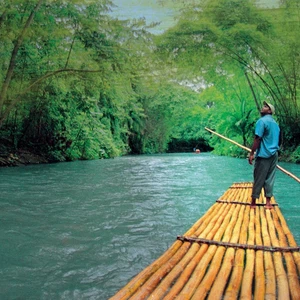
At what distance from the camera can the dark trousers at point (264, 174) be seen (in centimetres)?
417

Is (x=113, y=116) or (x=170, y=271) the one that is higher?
(x=113, y=116)

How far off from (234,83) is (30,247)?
17540 mm

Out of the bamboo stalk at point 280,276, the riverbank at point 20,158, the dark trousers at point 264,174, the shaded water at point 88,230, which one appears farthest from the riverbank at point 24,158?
the bamboo stalk at point 280,276

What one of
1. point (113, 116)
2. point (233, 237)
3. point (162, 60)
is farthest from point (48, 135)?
point (233, 237)

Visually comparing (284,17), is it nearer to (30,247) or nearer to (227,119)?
(227,119)

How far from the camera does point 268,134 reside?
4168 mm

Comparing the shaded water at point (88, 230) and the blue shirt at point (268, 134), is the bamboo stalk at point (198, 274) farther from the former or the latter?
the blue shirt at point (268, 134)

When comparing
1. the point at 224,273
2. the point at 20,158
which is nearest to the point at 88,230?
the point at 224,273

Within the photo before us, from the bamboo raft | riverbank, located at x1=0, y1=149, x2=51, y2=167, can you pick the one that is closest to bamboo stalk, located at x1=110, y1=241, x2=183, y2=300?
the bamboo raft

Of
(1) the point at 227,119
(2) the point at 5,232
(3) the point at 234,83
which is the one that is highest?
(3) the point at 234,83

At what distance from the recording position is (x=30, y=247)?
3.37 meters

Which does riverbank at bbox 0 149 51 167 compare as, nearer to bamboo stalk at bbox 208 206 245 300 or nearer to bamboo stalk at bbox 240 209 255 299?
bamboo stalk at bbox 208 206 245 300

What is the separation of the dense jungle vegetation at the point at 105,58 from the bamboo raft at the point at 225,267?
30.1ft

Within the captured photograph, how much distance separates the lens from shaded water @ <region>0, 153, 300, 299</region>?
2562 mm
